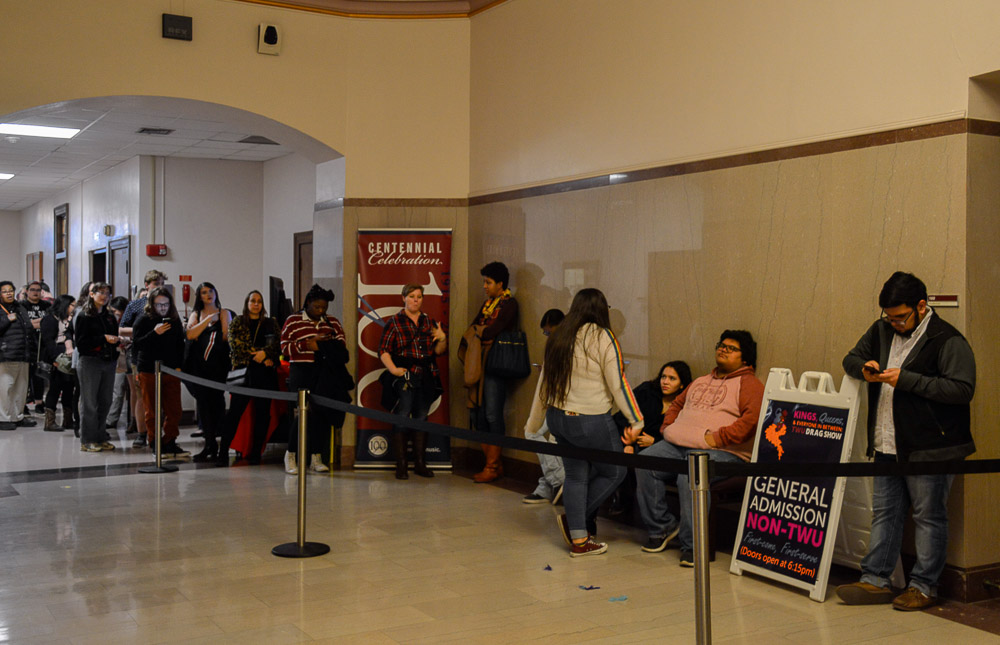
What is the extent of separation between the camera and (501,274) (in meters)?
7.67

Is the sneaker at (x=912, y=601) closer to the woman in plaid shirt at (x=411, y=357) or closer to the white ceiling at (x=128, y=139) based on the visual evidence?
the woman in plaid shirt at (x=411, y=357)

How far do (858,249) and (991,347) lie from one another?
0.79 meters

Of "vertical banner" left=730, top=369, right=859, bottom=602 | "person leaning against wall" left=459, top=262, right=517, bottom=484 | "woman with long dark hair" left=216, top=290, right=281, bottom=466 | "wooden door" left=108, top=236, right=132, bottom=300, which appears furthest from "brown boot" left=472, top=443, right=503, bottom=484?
"wooden door" left=108, top=236, right=132, bottom=300

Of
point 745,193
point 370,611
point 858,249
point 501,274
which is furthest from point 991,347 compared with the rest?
point 501,274

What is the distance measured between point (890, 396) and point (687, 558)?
139cm

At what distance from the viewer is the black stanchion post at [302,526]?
5.11 metres

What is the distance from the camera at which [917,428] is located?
4.52m

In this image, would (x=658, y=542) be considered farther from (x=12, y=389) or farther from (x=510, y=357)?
(x=12, y=389)

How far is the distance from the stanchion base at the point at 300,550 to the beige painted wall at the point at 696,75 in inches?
127

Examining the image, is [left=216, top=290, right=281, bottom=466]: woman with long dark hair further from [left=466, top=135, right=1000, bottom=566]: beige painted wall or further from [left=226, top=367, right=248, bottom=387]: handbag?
[left=466, top=135, right=1000, bottom=566]: beige painted wall

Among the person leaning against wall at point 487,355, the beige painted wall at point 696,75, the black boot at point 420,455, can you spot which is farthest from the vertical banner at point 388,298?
the beige painted wall at point 696,75

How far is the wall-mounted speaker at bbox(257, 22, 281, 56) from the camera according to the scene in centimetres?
815

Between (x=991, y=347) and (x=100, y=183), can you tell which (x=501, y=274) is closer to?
(x=991, y=347)

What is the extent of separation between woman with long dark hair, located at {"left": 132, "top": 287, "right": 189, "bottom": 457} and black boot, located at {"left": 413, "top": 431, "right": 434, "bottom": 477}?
7.68 feet
